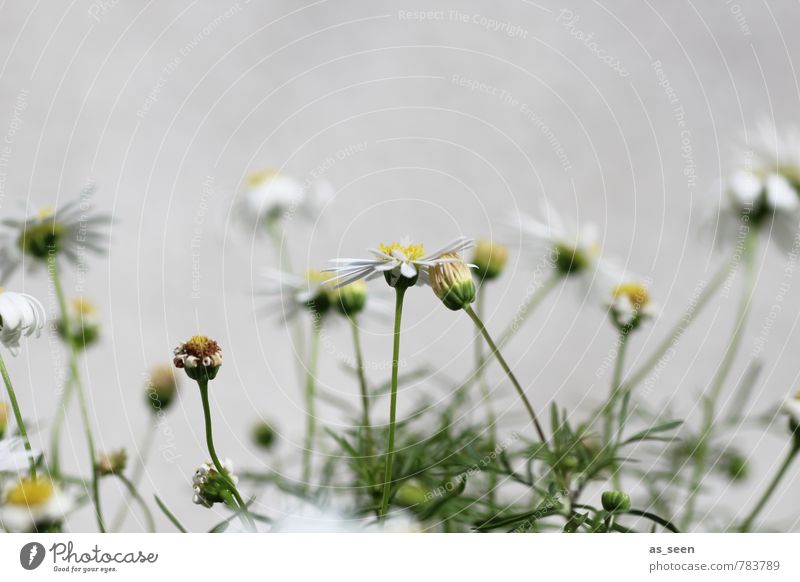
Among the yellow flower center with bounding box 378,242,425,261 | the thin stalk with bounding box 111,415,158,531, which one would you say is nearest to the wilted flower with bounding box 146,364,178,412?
the thin stalk with bounding box 111,415,158,531

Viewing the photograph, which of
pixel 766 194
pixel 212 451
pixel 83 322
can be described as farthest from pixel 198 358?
pixel 766 194

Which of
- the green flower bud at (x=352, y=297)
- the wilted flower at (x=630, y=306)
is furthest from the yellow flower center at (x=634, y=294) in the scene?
the green flower bud at (x=352, y=297)

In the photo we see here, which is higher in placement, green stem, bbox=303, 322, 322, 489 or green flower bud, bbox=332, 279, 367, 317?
green flower bud, bbox=332, 279, 367, 317

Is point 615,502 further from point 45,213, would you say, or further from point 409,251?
point 45,213

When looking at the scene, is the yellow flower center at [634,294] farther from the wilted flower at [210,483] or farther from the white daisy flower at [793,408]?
the wilted flower at [210,483]

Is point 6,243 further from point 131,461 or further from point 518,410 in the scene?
point 518,410

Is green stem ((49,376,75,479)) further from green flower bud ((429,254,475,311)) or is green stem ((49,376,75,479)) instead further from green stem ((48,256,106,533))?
green flower bud ((429,254,475,311))

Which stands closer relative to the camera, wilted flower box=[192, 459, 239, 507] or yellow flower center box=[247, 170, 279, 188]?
wilted flower box=[192, 459, 239, 507]

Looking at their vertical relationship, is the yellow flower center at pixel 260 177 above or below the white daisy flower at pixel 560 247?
above
